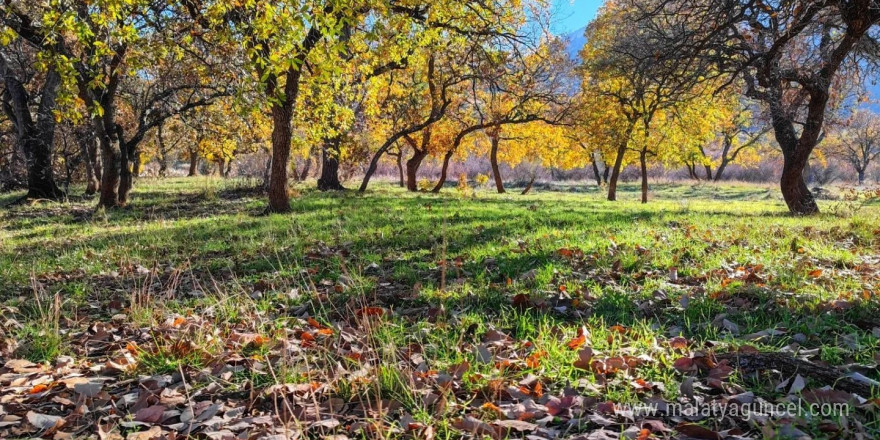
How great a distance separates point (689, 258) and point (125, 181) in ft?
43.8

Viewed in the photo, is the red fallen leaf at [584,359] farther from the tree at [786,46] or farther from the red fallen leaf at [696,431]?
the tree at [786,46]

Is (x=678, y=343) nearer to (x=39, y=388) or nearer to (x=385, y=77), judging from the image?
(x=39, y=388)

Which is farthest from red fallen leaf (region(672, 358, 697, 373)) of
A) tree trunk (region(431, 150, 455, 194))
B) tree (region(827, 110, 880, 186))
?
tree (region(827, 110, 880, 186))

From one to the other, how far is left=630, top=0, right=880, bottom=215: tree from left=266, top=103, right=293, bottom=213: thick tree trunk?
279 inches

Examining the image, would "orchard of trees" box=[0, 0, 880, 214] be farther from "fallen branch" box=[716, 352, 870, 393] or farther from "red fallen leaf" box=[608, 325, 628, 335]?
"fallen branch" box=[716, 352, 870, 393]

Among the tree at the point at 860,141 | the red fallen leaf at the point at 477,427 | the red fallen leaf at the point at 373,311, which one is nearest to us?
the red fallen leaf at the point at 477,427

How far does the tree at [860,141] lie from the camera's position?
43.1m

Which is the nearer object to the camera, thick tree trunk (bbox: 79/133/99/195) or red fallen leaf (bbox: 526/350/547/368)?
red fallen leaf (bbox: 526/350/547/368)

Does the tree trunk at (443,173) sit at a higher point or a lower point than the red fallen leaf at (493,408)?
higher

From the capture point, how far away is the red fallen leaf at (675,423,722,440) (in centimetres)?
192

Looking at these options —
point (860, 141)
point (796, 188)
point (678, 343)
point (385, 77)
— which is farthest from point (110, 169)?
point (860, 141)

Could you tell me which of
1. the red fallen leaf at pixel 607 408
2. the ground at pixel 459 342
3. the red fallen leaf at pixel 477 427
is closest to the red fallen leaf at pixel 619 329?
the ground at pixel 459 342

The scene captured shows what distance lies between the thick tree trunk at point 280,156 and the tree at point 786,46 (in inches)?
279

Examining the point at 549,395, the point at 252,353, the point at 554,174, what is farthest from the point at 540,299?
the point at 554,174
